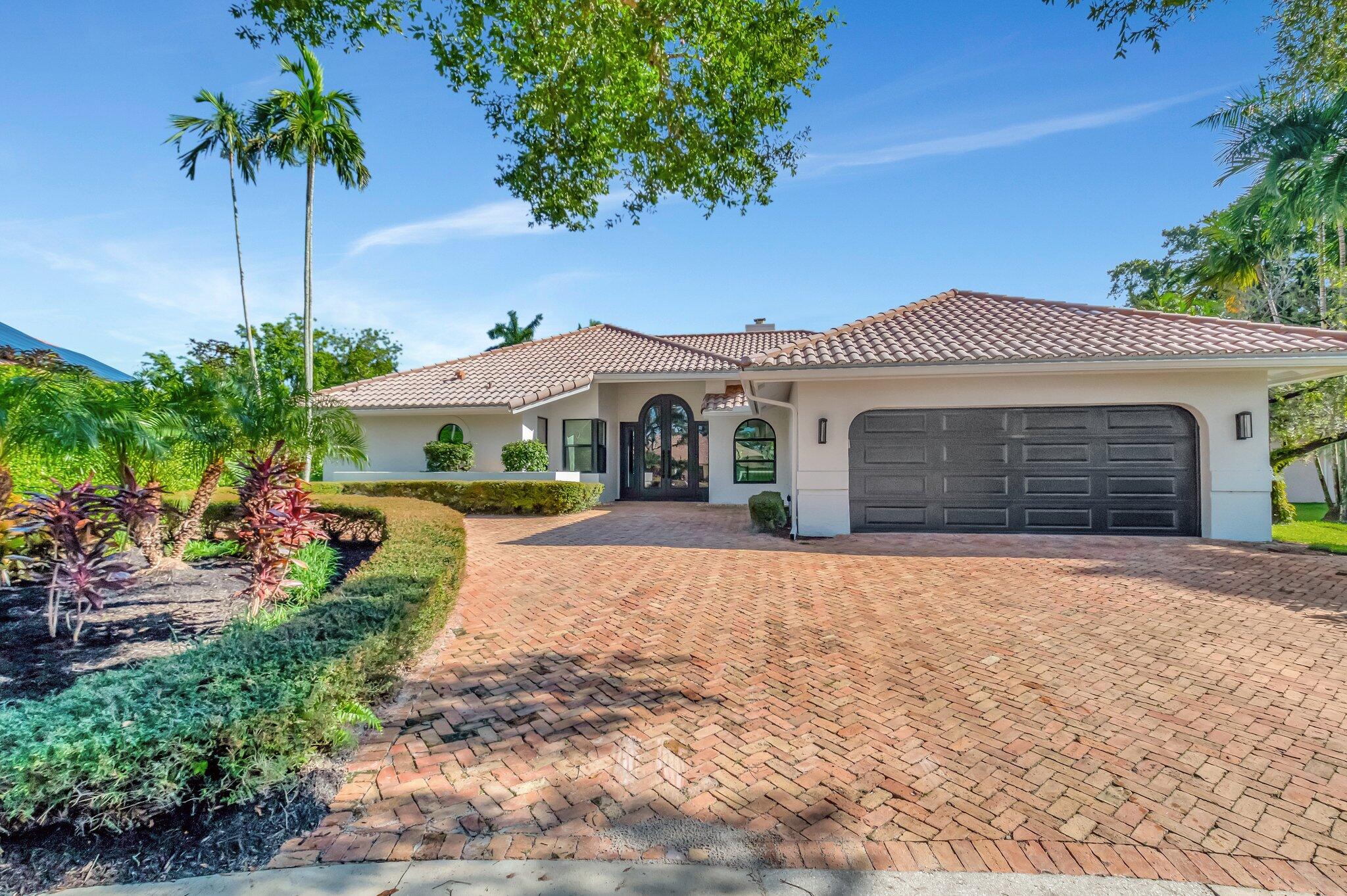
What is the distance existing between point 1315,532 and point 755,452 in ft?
43.1

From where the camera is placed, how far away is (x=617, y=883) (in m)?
2.29

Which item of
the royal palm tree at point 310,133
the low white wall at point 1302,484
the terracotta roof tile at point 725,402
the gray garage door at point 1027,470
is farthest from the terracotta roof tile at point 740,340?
the low white wall at point 1302,484

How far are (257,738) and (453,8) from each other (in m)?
7.42

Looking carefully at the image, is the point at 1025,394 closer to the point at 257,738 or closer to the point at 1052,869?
the point at 1052,869

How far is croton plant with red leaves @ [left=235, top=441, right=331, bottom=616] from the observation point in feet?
16.9

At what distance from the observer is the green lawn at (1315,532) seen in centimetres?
1000

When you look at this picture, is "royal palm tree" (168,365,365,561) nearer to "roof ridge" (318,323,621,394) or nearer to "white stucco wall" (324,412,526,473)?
"white stucco wall" (324,412,526,473)

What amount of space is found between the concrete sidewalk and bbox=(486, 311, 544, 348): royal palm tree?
3330 centimetres

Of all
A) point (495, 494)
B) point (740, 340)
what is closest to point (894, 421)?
point (495, 494)

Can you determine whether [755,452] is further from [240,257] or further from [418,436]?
[240,257]

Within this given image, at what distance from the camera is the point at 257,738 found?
2744mm

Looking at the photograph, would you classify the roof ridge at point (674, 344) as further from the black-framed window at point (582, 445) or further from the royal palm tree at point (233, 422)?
the royal palm tree at point (233, 422)

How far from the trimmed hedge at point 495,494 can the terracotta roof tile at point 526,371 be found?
219cm

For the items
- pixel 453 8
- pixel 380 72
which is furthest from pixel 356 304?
pixel 453 8
